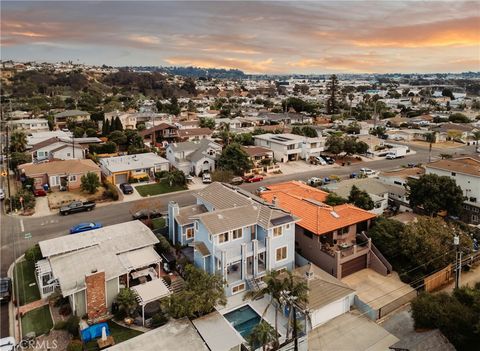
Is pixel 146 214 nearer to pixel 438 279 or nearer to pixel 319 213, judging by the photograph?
pixel 319 213

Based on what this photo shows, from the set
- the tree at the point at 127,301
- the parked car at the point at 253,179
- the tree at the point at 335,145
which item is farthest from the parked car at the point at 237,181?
the tree at the point at 127,301

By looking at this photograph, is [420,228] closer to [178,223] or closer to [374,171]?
[178,223]

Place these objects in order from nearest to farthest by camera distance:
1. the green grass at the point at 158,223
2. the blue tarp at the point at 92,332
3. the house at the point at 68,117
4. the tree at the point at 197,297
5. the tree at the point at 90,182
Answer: the blue tarp at the point at 92,332, the tree at the point at 197,297, the green grass at the point at 158,223, the tree at the point at 90,182, the house at the point at 68,117

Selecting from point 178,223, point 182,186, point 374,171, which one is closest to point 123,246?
point 178,223

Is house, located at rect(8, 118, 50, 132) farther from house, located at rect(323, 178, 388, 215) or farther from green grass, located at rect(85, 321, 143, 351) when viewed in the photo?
green grass, located at rect(85, 321, 143, 351)

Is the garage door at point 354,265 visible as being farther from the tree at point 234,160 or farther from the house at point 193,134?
the house at point 193,134

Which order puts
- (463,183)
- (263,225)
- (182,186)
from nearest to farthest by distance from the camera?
(263,225) → (463,183) → (182,186)
